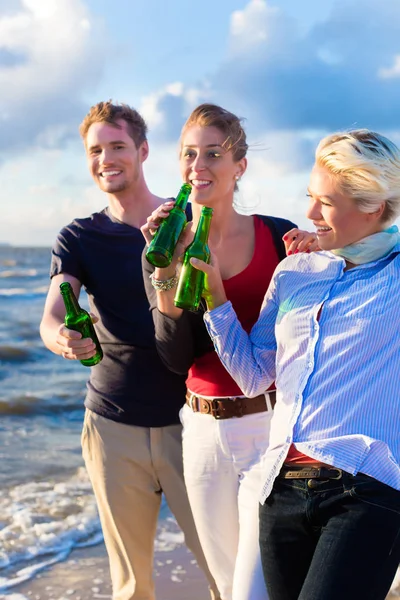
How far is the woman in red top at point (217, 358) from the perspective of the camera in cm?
311

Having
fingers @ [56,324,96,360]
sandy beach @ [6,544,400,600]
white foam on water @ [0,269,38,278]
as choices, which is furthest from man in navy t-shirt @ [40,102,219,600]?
white foam on water @ [0,269,38,278]

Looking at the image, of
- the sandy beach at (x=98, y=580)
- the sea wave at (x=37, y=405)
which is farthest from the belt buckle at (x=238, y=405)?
the sea wave at (x=37, y=405)

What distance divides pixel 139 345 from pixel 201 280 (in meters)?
0.89

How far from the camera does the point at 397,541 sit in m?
2.40

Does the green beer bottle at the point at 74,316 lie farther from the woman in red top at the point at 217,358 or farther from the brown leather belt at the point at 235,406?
the brown leather belt at the point at 235,406

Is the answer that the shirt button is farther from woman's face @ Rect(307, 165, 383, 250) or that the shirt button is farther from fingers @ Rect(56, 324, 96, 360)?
fingers @ Rect(56, 324, 96, 360)

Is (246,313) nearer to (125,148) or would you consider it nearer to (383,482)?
(383,482)

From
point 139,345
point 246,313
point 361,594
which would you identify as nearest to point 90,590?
point 139,345

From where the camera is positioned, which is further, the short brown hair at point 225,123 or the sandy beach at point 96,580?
the sandy beach at point 96,580

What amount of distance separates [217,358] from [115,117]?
1.55 metres

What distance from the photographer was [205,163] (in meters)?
3.31

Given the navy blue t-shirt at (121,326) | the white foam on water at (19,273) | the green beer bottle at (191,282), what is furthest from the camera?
the white foam on water at (19,273)

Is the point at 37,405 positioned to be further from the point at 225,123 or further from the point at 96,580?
the point at 225,123

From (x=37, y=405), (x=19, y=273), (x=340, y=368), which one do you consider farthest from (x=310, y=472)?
(x=19, y=273)
